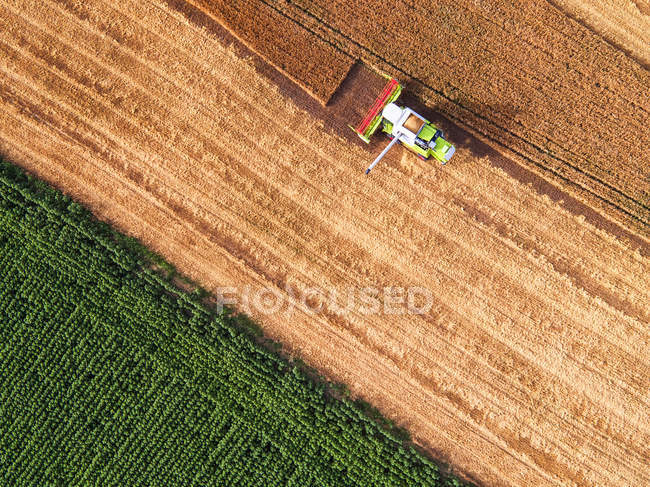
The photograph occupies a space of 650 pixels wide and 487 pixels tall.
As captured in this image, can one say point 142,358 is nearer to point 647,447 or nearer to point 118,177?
point 118,177

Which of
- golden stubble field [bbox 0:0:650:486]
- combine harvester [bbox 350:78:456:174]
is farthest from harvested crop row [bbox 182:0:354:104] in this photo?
combine harvester [bbox 350:78:456:174]

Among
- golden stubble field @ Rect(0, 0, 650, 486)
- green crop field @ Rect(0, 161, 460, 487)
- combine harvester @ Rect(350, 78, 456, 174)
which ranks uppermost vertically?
combine harvester @ Rect(350, 78, 456, 174)

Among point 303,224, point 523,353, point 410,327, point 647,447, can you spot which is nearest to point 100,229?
point 303,224

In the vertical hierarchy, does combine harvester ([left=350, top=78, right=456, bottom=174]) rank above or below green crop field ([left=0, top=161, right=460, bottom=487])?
above

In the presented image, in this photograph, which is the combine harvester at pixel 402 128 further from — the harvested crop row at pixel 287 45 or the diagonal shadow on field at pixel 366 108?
the harvested crop row at pixel 287 45

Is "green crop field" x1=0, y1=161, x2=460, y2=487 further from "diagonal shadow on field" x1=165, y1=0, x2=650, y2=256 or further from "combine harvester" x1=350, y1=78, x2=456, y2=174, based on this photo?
"combine harvester" x1=350, y1=78, x2=456, y2=174

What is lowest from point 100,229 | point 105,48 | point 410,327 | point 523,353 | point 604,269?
point 100,229

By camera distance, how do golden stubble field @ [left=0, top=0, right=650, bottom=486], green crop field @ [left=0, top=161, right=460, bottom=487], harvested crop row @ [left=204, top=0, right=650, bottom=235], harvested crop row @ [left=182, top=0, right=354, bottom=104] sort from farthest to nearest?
harvested crop row @ [left=182, top=0, right=354, bottom=104], harvested crop row @ [left=204, top=0, right=650, bottom=235], golden stubble field @ [left=0, top=0, right=650, bottom=486], green crop field @ [left=0, top=161, right=460, bottom=487]
